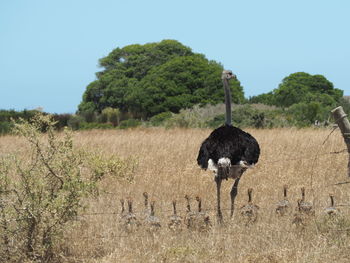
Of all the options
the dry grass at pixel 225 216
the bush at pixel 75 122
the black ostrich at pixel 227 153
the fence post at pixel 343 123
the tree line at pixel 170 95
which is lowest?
the dry grass at pixel 225 216

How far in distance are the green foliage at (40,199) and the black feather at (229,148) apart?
5.71ft

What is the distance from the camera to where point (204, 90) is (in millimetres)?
46094

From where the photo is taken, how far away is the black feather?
749 cm

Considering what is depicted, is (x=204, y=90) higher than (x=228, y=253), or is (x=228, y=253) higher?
(x=204, y=90)

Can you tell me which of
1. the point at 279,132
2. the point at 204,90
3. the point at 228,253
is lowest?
the point at 228,253

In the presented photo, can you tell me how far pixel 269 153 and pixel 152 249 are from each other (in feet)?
24.7

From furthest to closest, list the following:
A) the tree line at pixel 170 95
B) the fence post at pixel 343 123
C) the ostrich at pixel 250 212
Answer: the tree line at pixel 170 95
the ostrich at pixel 250 212
the fence post at pixel 343 123

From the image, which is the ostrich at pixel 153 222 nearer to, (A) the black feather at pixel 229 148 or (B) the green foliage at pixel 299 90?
(A) the black feather at pixel 229 148

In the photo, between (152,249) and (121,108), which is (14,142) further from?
(121,108)

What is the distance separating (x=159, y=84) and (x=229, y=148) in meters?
39.8

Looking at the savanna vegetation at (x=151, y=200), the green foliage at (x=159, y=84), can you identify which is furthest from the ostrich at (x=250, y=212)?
the green foliage at (x=159, y=84)

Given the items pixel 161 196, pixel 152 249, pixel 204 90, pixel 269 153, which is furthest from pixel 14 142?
pixel 204 90

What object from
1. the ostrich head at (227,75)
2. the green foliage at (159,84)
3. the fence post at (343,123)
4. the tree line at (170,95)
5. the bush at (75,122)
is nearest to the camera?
the fence post at (343,123)

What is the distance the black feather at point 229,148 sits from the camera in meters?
7.49
